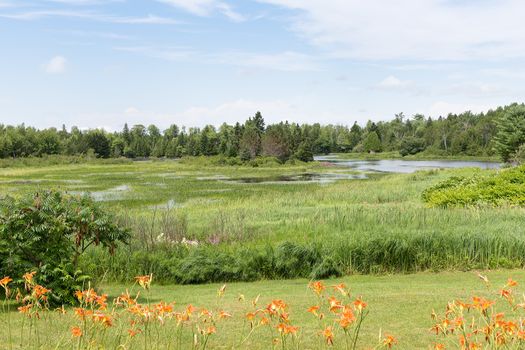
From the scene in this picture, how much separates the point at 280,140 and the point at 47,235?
91.6 metres

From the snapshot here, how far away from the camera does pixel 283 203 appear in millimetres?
27250

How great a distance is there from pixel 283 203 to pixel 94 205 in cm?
1860

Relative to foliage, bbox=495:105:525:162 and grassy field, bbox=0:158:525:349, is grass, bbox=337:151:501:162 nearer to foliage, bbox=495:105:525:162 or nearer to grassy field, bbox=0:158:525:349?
foliage, bbox=495:105:525:162

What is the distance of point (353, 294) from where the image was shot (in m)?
9.14

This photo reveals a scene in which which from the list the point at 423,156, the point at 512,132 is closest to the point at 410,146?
the point at 423,156

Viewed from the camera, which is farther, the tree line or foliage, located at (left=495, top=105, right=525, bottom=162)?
the tree line

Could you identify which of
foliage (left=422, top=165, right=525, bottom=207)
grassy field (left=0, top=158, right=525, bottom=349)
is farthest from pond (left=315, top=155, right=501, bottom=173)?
grassy field (left=0, top=158, right=525, bottom=349)

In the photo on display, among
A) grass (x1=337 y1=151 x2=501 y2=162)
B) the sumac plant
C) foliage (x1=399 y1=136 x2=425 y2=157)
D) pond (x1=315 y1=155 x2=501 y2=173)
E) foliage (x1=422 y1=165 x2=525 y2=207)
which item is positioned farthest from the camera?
foliage (x1=399 y1=136 x2=425 y2=157)

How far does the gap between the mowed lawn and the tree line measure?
63.5 meters

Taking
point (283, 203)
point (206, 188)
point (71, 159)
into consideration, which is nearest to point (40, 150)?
point (71, 159)

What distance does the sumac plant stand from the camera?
8.22m

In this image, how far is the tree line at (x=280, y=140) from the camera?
97.6 metres

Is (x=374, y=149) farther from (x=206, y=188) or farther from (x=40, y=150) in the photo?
(x=206, y=188)

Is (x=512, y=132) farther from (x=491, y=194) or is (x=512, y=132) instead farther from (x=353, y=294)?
(x=353, y=294)
